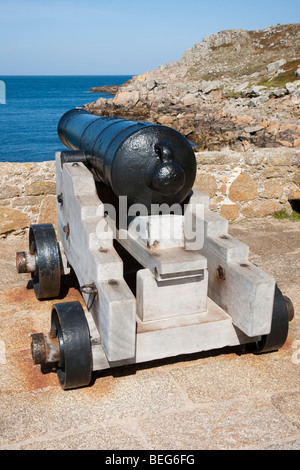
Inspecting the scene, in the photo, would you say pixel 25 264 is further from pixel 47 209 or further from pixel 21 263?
pixel 47 209

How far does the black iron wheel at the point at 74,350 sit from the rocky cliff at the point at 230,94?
6.19m

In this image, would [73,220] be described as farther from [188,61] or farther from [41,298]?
[188,61]

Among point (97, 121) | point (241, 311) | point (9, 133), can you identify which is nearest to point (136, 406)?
point (241, 311)

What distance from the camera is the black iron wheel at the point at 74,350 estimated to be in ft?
8.48

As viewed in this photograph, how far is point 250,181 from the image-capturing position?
19.3 feet

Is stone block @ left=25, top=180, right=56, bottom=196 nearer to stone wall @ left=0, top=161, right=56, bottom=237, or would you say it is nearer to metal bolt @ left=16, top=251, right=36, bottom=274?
stone wall @ left=0, top=161, right=56, bottom=237

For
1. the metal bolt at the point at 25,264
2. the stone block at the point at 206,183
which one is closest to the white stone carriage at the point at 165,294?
the metal bolt at the point at 25,264

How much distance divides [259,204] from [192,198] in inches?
107

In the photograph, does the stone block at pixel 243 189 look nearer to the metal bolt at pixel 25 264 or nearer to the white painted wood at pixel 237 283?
the white painted wood at pixel 237 283

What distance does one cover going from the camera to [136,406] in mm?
2580

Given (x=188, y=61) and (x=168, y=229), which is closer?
(x=168, y=229)

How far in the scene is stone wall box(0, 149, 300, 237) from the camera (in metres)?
5.23

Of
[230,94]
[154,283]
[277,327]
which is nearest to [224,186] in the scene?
[277,327]

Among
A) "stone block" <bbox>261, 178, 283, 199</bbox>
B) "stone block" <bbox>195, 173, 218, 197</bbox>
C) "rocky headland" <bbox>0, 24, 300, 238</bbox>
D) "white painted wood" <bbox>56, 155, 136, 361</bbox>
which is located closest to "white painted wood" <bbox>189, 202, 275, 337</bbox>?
"white painted wood" <bbox>56, 155, 136, 361</bbox>
